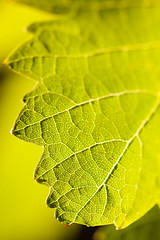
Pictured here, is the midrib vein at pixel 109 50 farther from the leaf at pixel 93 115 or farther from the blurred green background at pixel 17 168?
the blurred green background at pixel 17 168

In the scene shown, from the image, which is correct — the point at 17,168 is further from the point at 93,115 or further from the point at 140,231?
the point at 93,115

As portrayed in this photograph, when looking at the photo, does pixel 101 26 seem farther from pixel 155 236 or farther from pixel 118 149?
pixel 155 236

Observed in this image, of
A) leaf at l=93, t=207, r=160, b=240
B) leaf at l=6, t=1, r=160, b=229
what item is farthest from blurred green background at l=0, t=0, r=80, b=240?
leaf at l=6, t=1, r=160, b=229

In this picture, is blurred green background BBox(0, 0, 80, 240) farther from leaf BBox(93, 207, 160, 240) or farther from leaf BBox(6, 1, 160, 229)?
leaf BBox(6, 1, 160, 229)

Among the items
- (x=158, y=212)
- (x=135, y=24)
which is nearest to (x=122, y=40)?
(x=135, y=24)

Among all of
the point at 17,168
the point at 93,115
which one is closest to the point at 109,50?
the point at 93,115

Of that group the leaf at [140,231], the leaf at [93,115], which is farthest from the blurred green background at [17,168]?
the leaf at [93,115]
